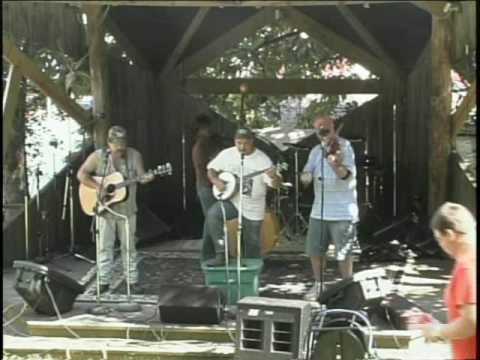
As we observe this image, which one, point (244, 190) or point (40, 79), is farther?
point (40, 79)

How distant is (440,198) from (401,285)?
1.54 m

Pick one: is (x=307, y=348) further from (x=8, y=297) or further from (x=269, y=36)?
(x=269, y=36)

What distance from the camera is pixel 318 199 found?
256 inches

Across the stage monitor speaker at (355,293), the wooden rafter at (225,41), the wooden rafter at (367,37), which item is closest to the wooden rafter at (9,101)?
the stage monitor speaker at (355,293)

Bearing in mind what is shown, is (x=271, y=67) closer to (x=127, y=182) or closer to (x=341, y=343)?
(x=127, y=182)

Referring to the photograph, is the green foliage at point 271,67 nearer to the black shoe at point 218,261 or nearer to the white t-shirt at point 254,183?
the white t-shirt at point 254,183

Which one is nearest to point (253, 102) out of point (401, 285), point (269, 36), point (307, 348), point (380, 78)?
point (269, 36)

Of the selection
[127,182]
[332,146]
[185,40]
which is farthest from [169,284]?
[185,40]

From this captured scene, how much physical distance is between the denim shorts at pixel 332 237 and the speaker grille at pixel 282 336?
1485mm

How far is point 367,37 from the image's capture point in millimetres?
11148

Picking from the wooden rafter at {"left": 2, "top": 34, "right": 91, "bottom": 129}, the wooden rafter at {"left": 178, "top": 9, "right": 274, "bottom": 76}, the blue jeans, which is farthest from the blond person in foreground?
the wooden rafter at {"left": 178, "top": 9, "right": 274, "bottom": 76}

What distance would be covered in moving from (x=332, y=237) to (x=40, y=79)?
306 cm

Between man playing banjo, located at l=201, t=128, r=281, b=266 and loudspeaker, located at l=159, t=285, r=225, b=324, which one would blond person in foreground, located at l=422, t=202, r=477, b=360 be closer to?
loudspeaker, located at l=159, t=285, r=225, b=324

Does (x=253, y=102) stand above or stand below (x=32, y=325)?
above
